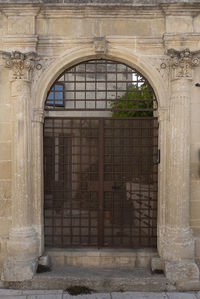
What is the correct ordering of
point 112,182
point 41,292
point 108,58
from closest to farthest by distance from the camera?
1. point 41,292
2. point 108,58
3. point 112,182

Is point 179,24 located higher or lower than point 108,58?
higher

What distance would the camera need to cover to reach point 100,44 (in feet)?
15.0

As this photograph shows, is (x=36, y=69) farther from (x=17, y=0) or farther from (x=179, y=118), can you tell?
(x=179, y=118)

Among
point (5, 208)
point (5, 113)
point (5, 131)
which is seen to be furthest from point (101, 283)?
point (5, 113)

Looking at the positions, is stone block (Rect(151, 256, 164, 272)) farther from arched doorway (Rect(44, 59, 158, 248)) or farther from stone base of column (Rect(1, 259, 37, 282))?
stone base of column (Rect(1, 259, 37, 282))

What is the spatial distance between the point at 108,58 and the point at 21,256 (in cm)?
371

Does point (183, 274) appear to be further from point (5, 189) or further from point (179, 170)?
point (5, 189)

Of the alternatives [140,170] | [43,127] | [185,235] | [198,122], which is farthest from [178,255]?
[43,127]

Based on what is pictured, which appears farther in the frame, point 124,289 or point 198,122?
point 198,122

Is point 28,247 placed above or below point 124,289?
above

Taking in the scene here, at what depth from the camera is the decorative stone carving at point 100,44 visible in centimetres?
457

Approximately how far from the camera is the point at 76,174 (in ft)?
16.9

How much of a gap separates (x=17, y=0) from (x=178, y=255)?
495 centimetres

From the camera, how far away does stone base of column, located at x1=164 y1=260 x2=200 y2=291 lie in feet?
14.3
